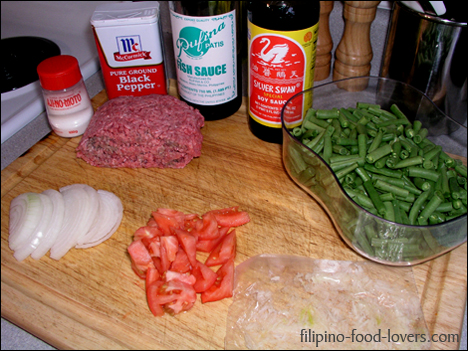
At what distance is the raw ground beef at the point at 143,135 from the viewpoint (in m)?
1.57

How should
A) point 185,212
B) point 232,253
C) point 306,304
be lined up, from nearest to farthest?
point 306,304, point 232,253, point 185,212

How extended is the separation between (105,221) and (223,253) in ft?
1.38

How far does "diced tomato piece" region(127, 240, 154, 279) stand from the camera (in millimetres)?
1295

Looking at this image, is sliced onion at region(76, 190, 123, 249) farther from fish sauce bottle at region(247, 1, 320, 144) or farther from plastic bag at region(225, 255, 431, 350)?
fish sauce bottle at region(247, 1, 320, 144)

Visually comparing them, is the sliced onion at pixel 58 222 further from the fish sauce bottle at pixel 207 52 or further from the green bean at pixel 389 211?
the green bean at pixel 389 211

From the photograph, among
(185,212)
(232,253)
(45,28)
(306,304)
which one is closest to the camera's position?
(306,304)

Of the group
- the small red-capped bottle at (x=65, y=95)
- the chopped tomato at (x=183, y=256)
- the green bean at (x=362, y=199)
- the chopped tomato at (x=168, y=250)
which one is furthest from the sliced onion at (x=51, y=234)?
the green bean at (x=362, y=199)

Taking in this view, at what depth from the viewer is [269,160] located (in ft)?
5.55

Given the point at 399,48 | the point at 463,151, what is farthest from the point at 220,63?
the point at 463,151

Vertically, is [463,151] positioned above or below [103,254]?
above

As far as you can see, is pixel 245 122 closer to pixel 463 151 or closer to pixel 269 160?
pixel 269 160

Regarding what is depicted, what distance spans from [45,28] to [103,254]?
6.06 feet

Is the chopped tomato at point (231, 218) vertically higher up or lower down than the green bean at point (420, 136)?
lower down

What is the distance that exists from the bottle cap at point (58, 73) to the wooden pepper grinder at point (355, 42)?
1.16m
